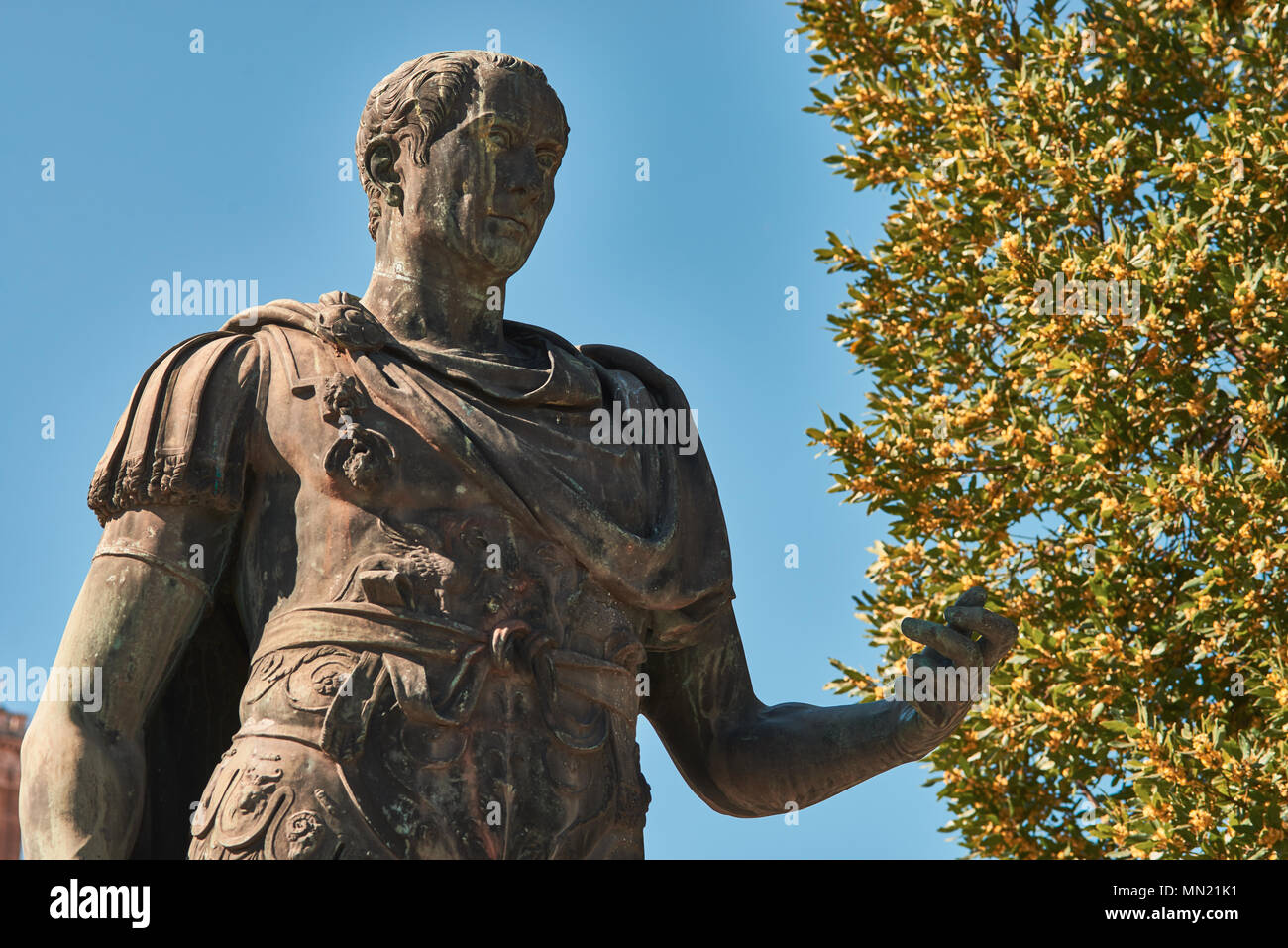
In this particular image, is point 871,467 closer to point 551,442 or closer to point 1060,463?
point 1060,463

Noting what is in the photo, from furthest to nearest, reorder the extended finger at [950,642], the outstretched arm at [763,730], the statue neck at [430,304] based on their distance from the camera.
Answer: the statue neck at [430,304]
the outstretched arm at [763,730]
the extended finger at [950,642]

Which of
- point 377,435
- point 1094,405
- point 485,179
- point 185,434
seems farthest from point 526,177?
point 1094,405

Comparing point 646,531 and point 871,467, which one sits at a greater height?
point 871,467

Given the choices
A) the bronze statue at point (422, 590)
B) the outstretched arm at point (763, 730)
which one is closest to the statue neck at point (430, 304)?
the bronze statue at point (422, 590)

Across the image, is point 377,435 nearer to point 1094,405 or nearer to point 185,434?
point 185,434

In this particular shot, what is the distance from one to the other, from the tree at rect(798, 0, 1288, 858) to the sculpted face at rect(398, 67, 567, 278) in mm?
6121

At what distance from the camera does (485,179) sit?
559 centimetres

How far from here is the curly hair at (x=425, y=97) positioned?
5590 millimetres

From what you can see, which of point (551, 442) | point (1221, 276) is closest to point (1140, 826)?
point (1221, 276)

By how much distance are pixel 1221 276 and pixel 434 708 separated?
7.33m

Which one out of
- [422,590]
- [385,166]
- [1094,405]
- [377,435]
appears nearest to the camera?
[422,590]

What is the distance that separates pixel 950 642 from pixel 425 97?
184 cm

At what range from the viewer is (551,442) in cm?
544

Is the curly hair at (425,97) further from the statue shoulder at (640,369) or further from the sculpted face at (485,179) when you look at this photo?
the statue shoulder at (640,369)
